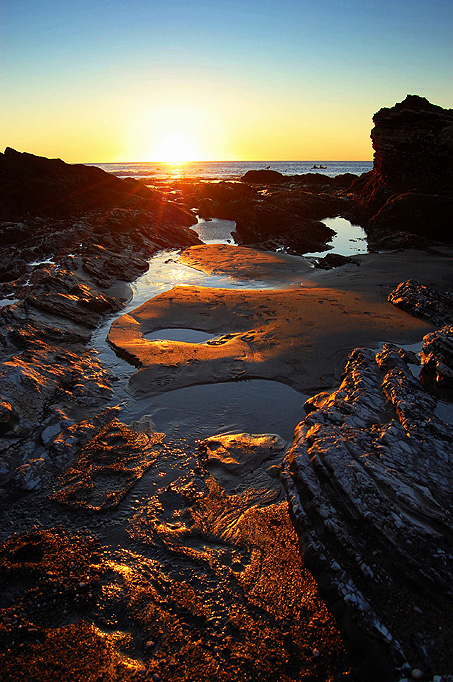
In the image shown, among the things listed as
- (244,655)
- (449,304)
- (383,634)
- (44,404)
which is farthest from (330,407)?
(449,304)

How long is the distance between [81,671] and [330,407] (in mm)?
3630

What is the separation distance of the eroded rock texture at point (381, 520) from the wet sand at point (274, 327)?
197cm

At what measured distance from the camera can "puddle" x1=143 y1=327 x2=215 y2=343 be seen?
8.29m

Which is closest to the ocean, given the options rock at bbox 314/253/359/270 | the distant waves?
the distant waves

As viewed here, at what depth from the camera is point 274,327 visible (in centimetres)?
820

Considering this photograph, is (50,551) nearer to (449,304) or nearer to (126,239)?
(449,304)

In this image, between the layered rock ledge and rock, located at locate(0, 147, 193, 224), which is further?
rock, located at locate(0, 147, 193, 224)

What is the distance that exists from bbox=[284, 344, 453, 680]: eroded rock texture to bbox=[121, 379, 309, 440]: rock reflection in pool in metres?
0.99

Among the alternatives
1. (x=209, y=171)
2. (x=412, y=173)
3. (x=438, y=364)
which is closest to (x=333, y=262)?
(x=438, y=364)

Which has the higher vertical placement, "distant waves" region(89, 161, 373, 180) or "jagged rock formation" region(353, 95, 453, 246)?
"distant waves" region(89, 161, 373, 180)

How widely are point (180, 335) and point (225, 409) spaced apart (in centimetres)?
317

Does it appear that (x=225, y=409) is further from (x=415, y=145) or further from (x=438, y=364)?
(x=415, y=145)

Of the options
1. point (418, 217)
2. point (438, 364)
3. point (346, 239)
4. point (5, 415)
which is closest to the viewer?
point (5, 415)

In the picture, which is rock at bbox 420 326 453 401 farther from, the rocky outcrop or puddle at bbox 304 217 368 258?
puddle at bbox 304 217 368 258
